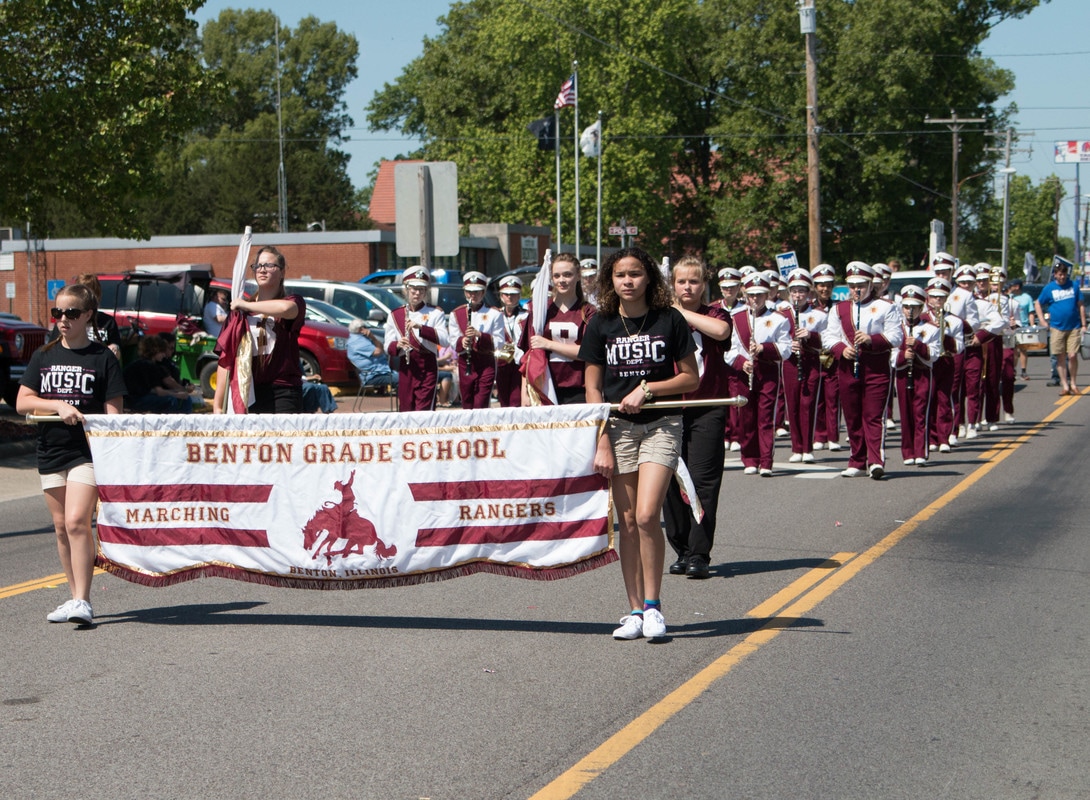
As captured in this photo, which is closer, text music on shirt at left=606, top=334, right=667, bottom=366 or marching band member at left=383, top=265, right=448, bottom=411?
text music on shirt at left=606, top=334, right=667, bottom=366

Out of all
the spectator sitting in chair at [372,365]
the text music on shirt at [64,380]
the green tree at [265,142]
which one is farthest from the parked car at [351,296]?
the green tree at [265,142]

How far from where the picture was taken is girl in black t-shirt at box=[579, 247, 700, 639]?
6551 millimetres

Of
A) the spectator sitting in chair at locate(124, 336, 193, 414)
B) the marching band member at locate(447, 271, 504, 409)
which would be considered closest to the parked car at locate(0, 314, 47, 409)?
the spectator sitting in chair at locate(124, 336, 193, 414)

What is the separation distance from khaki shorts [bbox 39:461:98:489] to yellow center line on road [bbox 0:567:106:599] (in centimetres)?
125

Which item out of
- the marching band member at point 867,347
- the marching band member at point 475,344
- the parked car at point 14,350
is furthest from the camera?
the parked car at point 14,350

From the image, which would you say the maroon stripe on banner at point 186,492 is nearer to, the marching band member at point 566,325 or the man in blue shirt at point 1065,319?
the marching band member at point 566,325

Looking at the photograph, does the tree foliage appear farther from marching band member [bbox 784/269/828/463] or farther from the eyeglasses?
the eyeglasses

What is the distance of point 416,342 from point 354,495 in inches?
259

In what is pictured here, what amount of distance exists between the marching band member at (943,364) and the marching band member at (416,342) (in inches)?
212

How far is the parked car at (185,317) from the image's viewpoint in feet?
71.3

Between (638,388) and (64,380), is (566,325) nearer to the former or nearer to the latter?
(638,388)

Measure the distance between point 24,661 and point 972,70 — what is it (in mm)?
58672

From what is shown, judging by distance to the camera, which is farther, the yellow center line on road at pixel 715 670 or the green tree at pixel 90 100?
the green tree at pixel 90 100

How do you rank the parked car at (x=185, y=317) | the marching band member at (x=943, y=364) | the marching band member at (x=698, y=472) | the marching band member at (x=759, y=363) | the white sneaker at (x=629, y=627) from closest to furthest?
the white sneaker at (x=629, y=627) < the marching band member at (x=698, y=472) < the marching band member at (x=759, y=363) < the marching band member at (x=943, y=364) < the parked car at (x=185, y=317)
